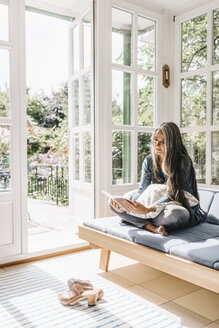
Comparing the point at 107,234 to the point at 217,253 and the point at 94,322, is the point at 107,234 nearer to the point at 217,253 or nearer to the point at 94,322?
Result: the point at 94,322

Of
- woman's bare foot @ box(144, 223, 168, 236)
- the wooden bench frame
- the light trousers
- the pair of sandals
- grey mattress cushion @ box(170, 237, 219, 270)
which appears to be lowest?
the pair of sandals

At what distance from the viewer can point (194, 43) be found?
3.64 meters

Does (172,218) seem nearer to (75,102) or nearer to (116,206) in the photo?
(116,206)

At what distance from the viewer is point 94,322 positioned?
6.29ft

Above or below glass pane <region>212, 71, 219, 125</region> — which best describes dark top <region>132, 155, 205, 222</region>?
below

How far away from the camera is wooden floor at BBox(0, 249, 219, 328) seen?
6.59 ft

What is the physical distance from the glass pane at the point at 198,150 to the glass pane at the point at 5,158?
6.62ft

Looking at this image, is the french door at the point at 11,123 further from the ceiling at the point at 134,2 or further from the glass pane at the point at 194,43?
the glass pane at the point at 194,43

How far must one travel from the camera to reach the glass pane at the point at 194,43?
11.6 feet

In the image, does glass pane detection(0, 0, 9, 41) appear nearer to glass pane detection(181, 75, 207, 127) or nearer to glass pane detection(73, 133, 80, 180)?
glass pane detection(73, 133, 80, 180)

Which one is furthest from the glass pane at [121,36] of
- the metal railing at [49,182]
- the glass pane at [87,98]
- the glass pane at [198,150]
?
the metal railing at [49,182]

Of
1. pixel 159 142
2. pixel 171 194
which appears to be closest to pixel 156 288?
pixel 171 194

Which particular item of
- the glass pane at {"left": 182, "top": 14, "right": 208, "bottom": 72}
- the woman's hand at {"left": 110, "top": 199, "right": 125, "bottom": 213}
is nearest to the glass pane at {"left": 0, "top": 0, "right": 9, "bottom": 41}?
the woman's hand at {"left": 110, "top": 199, "right": 125, "bottom": 213}

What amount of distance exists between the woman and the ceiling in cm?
180
